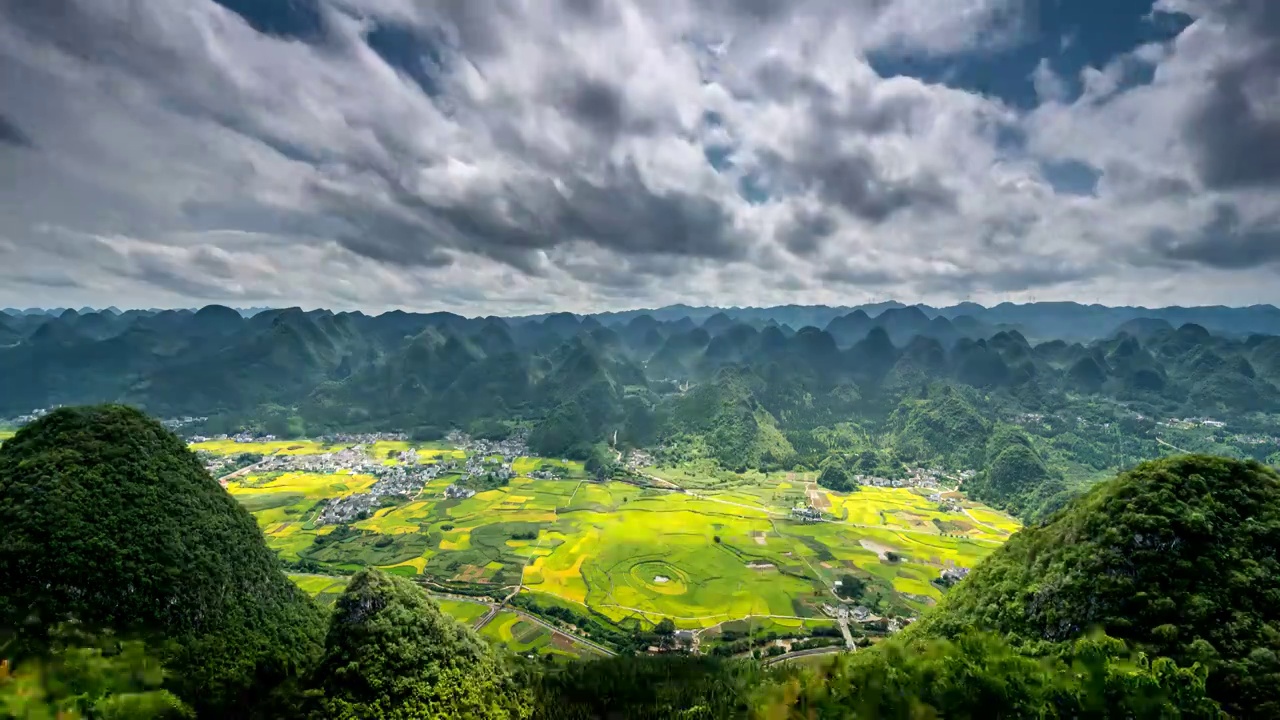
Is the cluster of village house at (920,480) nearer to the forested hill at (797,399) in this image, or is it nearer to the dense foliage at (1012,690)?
the forested hill at (797,399)

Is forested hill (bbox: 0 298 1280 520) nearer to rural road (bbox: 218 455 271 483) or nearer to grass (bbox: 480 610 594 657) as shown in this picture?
rural road (bbox: 218 455 271 483)

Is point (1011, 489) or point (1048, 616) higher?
point (1048, 616)

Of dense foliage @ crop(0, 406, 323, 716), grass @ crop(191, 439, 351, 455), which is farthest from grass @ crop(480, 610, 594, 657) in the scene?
grass @ crop(191, 439, 351, 455)

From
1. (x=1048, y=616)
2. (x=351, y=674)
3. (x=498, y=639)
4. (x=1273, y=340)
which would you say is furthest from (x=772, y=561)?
(x=1273, y=340)

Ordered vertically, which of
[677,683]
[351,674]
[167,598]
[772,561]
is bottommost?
[772,561]

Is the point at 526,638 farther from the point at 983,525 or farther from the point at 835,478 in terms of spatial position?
the point at 835,478

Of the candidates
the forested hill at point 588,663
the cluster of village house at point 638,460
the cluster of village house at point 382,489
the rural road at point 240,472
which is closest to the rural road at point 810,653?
the forested hill at point 588,663

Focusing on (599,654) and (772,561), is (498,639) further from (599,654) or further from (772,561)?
(772,561)
